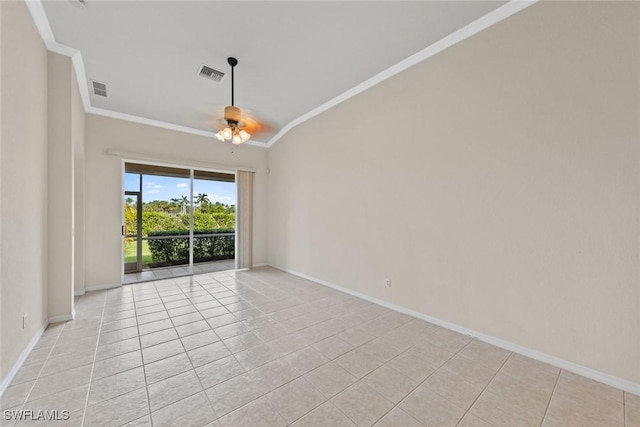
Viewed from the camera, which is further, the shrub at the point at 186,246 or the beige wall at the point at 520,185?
the shrub at the point at 186,246

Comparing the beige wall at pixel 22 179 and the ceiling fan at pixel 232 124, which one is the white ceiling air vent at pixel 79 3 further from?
the ceiling fan at pixel 232 124

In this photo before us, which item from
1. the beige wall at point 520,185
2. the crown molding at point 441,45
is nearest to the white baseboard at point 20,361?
the beige wall at point 520,185

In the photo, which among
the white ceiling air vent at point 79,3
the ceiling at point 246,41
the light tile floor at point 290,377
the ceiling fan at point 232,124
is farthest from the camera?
the ceiling fan at point 232,124

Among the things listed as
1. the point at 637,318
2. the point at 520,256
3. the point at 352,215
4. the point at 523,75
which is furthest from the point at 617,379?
the point at 352,215

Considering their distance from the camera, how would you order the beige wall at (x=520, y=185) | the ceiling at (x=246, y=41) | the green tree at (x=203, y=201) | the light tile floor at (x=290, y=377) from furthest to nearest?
the green tree at (x=203, y=201), the ceiling at (x=246, y=41), the beige wall at (x=520, y=185), the light tile floor at (x=290, y=377)

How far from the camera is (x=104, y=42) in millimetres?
2781

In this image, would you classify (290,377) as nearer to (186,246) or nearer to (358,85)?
(358,85)

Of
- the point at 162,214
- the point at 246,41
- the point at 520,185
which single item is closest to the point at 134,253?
the point at 162,214

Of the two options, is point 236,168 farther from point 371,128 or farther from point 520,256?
point 520,256

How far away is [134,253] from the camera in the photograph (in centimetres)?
532

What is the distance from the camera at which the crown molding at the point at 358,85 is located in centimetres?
234

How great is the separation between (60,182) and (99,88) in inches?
65.4

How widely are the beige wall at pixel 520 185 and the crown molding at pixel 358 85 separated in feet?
0.28

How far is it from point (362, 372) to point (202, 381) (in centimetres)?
127
